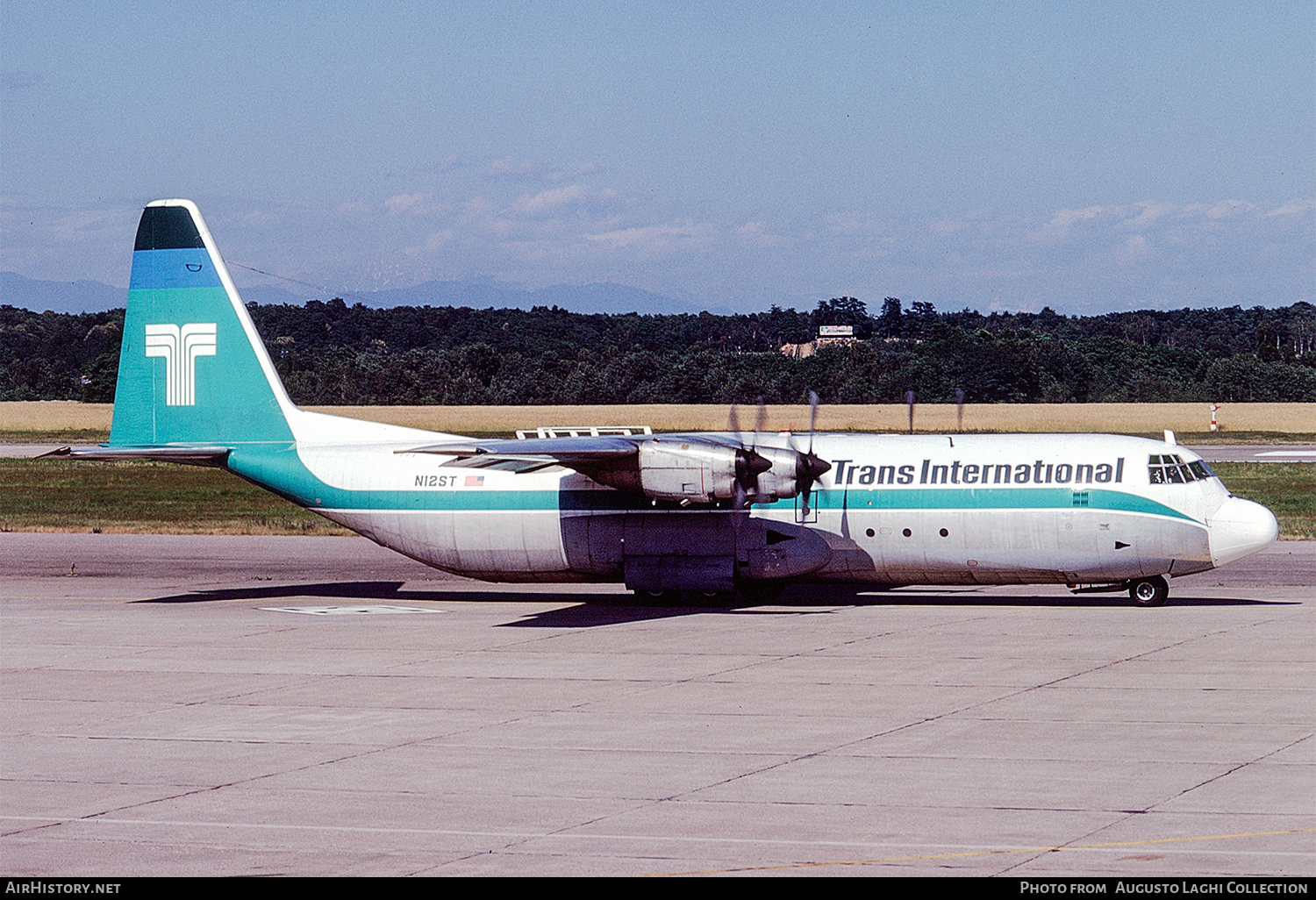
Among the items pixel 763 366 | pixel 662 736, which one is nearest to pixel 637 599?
pixel 662 736

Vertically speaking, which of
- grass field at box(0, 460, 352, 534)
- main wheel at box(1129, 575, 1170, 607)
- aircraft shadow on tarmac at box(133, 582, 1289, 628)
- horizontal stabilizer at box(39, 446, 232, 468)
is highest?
horizontal stabilizer at box(39, 446, 232, 468)

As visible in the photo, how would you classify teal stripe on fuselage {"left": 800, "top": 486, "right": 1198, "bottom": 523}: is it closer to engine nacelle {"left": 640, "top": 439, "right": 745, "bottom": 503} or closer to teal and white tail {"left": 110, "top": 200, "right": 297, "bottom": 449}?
engine nacelle {"left": 640, "top": 439, "right": 745, "bottom": 503}

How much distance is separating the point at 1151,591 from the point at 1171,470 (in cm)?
255

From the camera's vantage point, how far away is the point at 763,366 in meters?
117

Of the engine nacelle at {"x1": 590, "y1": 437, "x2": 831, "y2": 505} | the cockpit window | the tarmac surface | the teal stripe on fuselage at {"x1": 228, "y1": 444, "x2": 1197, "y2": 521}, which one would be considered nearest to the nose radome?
the teal stripe on fuselage at {"x1": 228, "y1": 444, "x2": 1197, "y2": 521}

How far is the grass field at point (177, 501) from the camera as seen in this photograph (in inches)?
2007

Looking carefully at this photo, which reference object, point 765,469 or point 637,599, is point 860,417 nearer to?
point 637,599

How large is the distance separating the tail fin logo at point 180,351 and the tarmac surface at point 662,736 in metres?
4.66

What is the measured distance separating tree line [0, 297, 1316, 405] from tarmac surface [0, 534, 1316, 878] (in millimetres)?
69262

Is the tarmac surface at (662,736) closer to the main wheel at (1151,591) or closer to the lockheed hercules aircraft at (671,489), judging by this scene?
the main wheel at (1151,591)

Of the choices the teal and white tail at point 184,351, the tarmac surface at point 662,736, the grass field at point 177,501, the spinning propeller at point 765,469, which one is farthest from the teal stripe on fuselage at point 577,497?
the grass field at point 177,501

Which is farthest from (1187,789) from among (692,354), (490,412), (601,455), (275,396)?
(692,354)

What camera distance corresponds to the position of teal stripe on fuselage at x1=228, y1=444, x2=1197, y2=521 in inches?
1163

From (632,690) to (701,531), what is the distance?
31.2 ft
